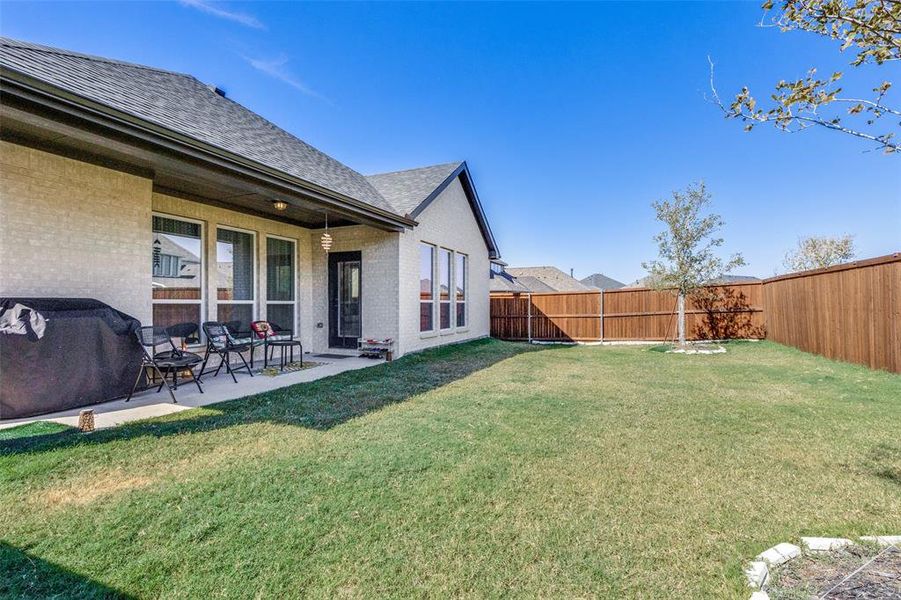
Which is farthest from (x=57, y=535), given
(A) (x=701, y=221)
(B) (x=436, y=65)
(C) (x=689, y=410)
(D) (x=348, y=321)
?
(A) (x=701, y=221)

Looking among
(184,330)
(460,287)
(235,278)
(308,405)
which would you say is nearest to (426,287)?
(460,287)

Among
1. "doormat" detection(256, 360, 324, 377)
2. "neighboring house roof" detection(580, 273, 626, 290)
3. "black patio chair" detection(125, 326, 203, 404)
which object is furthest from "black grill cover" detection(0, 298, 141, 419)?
"neighboring house roof" detection(580, 273, 626, 290)

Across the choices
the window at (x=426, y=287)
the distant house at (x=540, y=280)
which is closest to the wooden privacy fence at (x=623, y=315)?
the window at (x=426, y=287)

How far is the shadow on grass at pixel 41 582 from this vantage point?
1899 mm

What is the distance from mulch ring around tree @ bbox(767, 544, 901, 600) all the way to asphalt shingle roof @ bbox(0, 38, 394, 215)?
20.8 ft

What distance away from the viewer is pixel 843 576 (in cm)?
202

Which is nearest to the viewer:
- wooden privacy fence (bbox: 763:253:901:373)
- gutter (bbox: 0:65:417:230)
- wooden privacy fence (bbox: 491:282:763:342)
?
gutter (bbox: 0:65:417:230)

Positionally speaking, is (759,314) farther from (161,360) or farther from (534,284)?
(534,284)

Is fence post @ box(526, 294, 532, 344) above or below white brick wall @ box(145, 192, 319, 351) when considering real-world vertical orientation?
below

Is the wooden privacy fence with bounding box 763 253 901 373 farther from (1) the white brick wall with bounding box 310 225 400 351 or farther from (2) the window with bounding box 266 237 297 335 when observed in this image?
(2) the window with bounding box 266 237 297 335

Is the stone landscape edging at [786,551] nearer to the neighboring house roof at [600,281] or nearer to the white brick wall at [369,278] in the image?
the white brick wall at [369,278]

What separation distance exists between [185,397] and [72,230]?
2.62 meters

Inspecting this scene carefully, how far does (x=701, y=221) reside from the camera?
1217 cm

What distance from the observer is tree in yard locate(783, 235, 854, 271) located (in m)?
22.9
